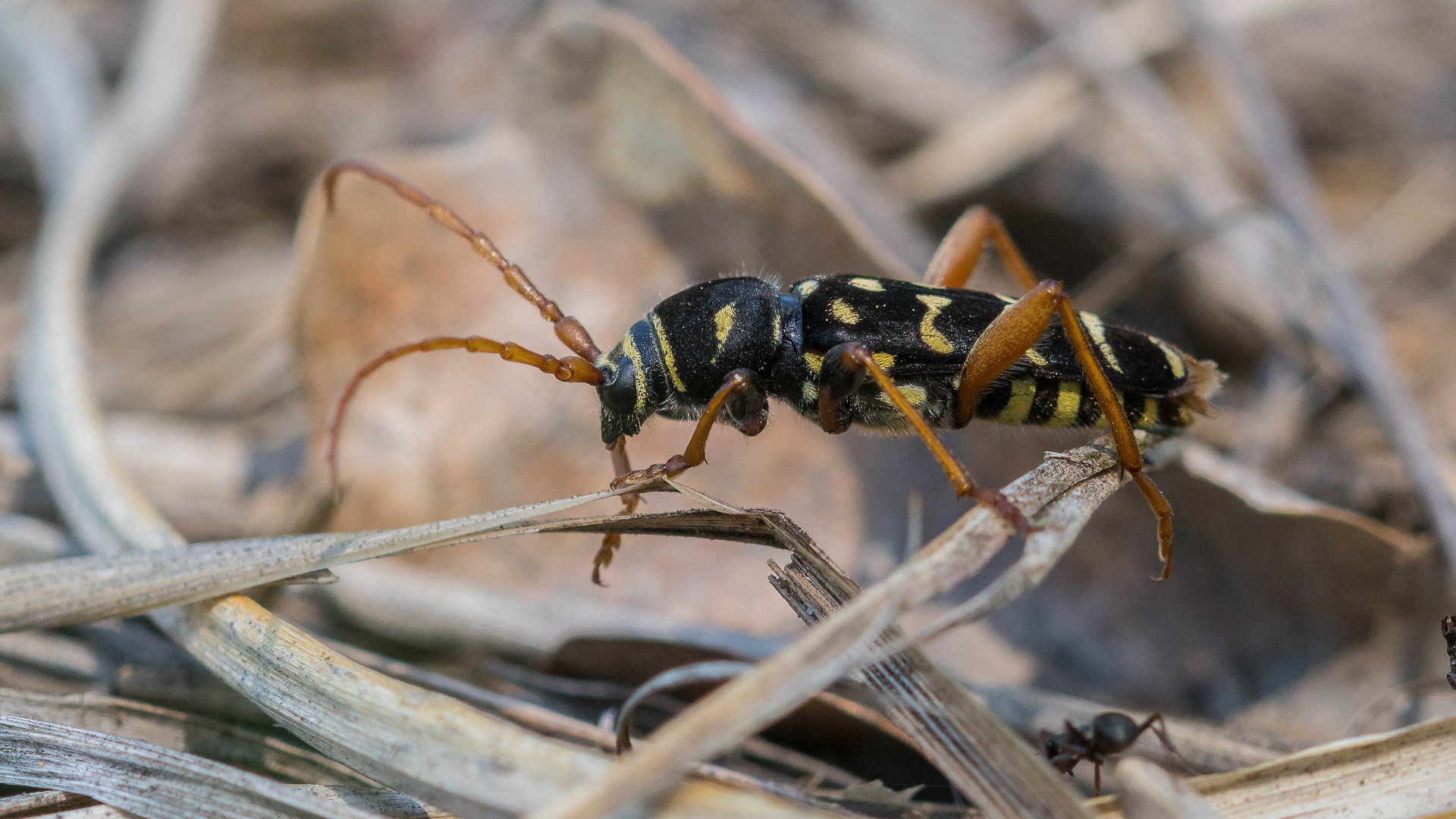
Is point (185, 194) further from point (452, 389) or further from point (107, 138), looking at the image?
point (452, 389)

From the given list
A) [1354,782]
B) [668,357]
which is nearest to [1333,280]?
[1354,782]

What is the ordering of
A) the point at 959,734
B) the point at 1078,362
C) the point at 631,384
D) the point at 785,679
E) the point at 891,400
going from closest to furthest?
1. the point at 785,679
2. the point at 959,734
3. the point at 891,400
4. the point at 1078,362
5. the point at 631,384

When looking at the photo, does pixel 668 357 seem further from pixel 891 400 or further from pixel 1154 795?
pixel 1154 795

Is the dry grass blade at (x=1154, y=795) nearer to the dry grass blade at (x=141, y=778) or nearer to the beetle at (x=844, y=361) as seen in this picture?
the beetle at (x=844, y=361)

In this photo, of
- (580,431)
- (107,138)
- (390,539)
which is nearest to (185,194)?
(107,138)

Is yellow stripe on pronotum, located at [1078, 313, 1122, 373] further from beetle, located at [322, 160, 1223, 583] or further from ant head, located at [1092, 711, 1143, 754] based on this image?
ant head, located at [1092, 711, 1143, 754]

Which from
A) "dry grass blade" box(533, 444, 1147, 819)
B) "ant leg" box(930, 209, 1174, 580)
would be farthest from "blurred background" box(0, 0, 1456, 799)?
"dry grass blade" box(533, 444, 1147, 819)
